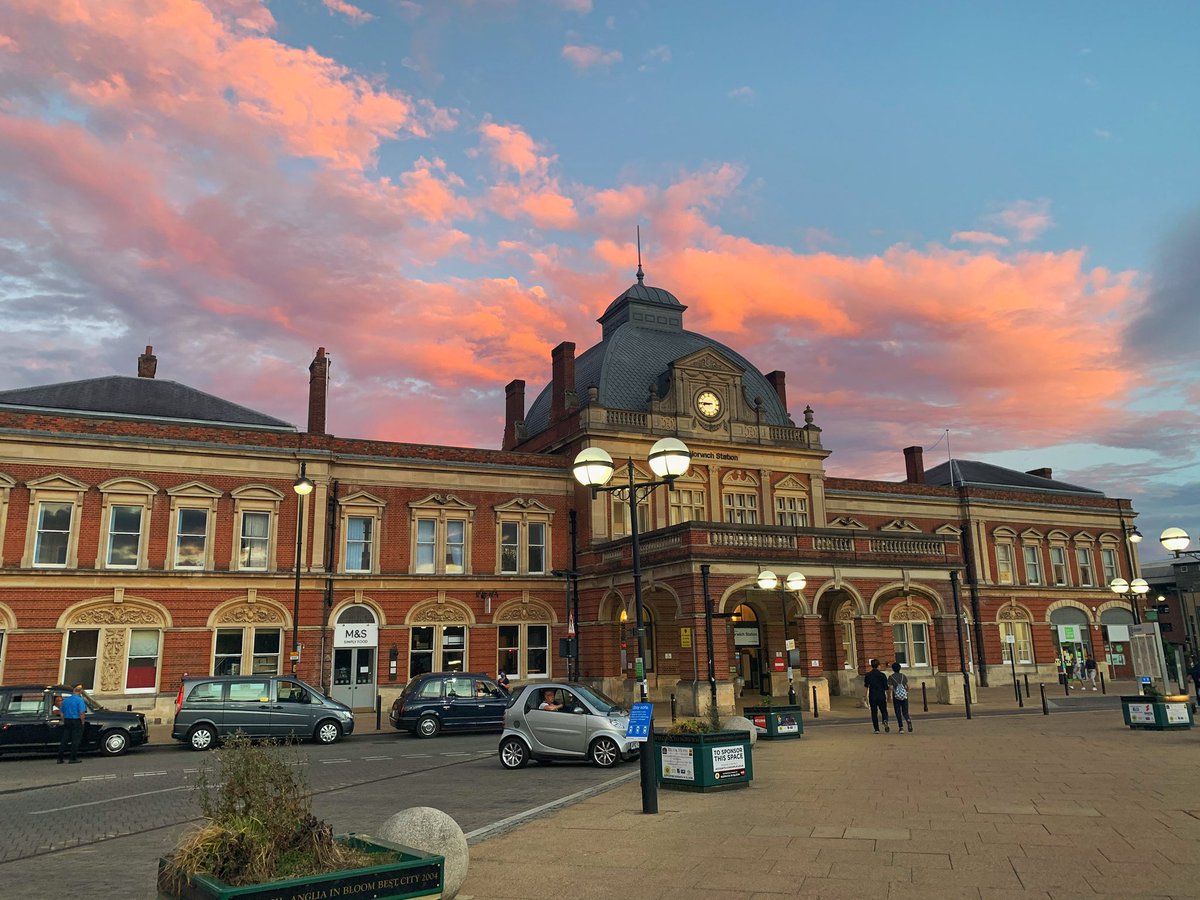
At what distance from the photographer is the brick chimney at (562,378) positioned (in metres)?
43.4

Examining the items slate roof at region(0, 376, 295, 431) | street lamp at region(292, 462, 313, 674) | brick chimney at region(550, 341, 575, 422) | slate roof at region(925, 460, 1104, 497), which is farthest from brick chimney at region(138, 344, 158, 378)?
slate roof at region(925, 460, 1104, 497)

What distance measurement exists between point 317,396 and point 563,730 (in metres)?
23.1

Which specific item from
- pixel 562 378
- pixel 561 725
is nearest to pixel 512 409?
pixel 562 378

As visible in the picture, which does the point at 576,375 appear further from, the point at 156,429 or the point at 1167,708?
the point at 1167,708

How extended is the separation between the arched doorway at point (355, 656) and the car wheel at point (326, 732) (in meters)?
9.95

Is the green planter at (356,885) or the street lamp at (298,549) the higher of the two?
the street lamp at (298,549)

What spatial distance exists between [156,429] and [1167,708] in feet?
110

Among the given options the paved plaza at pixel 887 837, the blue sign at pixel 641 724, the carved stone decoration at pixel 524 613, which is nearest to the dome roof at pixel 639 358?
the carved stone decoration at pixel 524 613

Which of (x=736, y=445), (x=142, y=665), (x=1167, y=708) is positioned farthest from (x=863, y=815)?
(x=736, y=445)

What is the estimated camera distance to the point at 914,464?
179ft

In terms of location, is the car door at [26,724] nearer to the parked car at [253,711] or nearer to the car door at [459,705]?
the parked car at [253,711]

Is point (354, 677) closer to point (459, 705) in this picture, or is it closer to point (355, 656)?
point (355, 656)

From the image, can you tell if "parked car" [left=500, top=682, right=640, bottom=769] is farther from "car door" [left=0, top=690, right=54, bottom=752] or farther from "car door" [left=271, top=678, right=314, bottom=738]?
"car door" [left=0, top=690, right=54, bottom=752]

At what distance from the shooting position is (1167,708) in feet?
69.5
